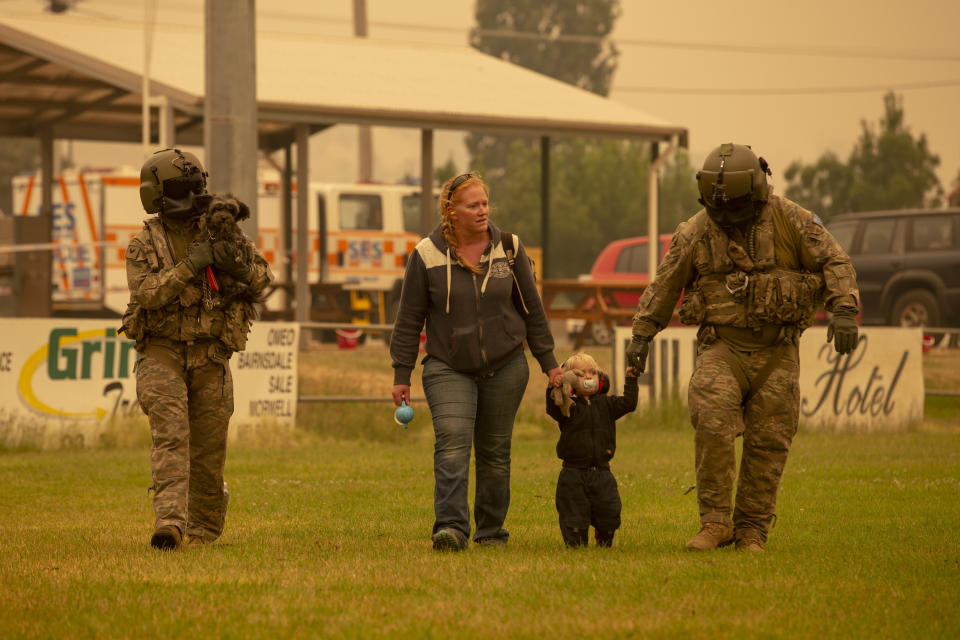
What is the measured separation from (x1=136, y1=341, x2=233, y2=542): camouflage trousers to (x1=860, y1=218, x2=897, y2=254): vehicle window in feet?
58.6

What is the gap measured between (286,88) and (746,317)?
47.3 ft

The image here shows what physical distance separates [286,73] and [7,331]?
29.0 feet

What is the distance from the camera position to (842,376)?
1706 cm

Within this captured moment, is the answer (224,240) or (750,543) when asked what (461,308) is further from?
(750,543)

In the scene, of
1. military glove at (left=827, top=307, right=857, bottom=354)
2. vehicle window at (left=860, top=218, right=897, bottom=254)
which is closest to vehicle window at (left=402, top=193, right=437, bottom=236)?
vehicle window at (left=860, top=218, right=897, bottom=254)

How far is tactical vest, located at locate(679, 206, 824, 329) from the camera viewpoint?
23.2ft

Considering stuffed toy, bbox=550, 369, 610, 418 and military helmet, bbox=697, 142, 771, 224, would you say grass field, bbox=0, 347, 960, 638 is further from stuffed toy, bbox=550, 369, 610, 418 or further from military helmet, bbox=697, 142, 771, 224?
military helmet, bbox=697, 142, 771, 224

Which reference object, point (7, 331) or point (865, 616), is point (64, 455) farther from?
point (865, 616)

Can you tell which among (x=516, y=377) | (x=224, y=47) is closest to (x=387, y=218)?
(x=224, y=47)

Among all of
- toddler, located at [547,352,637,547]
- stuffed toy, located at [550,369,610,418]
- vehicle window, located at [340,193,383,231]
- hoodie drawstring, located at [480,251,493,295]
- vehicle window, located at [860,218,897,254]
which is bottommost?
toddler, located at [547,352,637,547]

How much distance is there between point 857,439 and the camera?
626 inches

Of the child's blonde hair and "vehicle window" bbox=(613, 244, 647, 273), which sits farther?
"vehicle window" bbox=(613, 244, 647, 273)

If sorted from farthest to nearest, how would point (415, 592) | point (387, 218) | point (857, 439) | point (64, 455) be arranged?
1. point (387, 218)
2. point (857, 439)
3. point (64, 455)
4. point (415, 592)

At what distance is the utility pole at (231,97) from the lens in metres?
16.0
